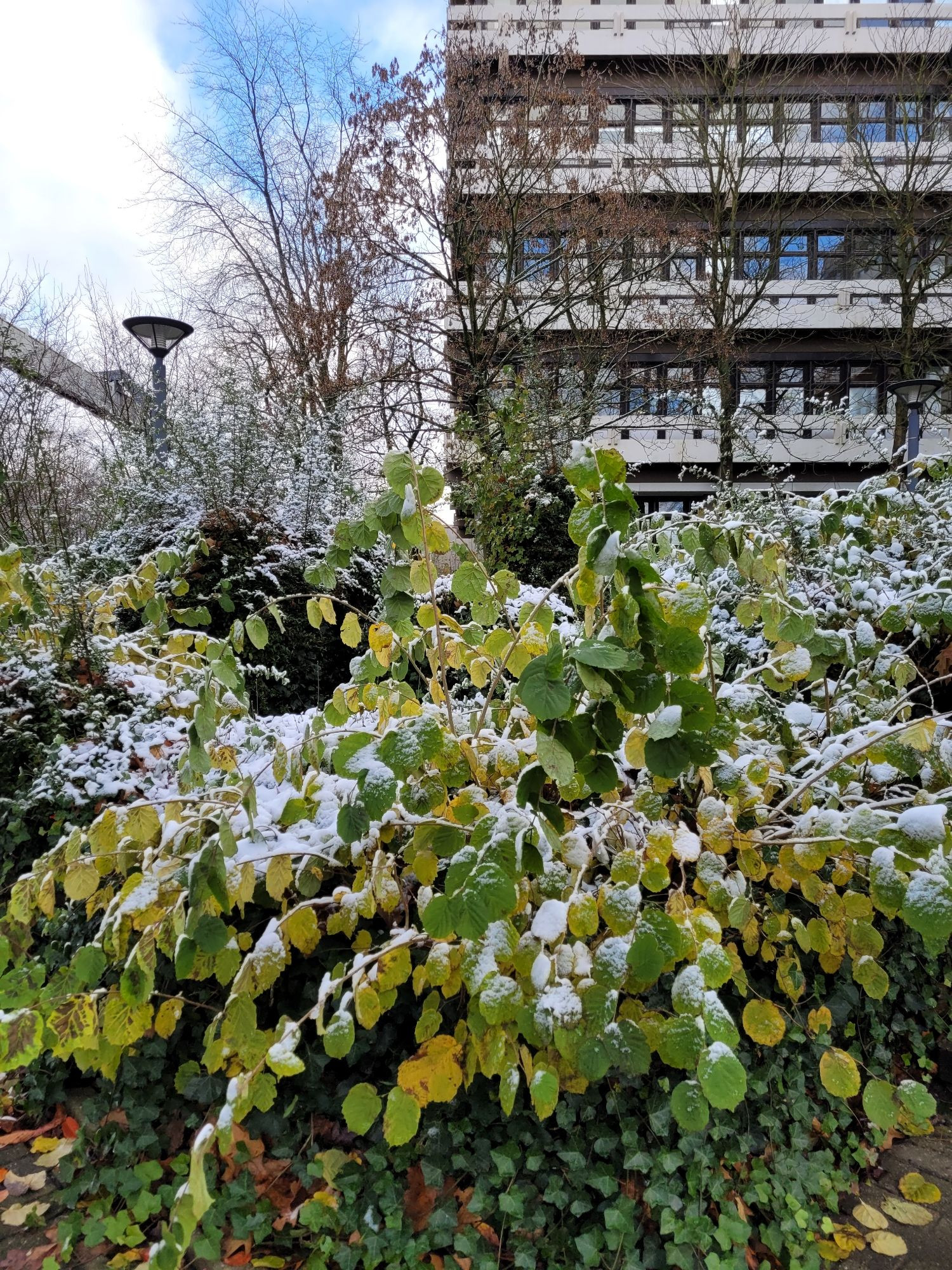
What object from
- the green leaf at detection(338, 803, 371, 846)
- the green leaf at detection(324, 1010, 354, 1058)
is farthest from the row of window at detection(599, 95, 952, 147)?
the green leaf at detection(324, 1010, 354, 1058)

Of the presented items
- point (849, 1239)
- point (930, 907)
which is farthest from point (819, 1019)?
point (930, 907)

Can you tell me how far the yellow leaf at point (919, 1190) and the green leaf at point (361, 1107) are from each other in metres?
1.62

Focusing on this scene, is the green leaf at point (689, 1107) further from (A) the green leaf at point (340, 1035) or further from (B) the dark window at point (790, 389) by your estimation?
(B) the dark window at point (790, 389)

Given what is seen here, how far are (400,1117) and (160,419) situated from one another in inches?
298

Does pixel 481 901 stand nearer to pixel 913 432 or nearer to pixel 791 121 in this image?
pixel 913 432

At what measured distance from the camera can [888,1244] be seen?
1912 mm

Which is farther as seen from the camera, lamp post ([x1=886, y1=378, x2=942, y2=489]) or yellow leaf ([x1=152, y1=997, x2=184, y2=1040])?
lamp post ([x1=886, y1=378, x2=942, y2=489])

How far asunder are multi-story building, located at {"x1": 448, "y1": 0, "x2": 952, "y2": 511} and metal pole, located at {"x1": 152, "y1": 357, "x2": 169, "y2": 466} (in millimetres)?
7824

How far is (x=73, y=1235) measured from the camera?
6.05ft

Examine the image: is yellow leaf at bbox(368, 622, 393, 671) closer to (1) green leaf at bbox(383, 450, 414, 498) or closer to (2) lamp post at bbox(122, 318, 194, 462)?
(1) green leaf at bbox(383, 450, 414, 498)

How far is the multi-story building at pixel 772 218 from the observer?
16.8 meters

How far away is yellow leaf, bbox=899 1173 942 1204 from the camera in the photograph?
6.81 ft

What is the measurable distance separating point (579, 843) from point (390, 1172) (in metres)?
0.99

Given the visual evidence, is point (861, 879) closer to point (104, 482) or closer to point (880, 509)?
point (880, 509)
